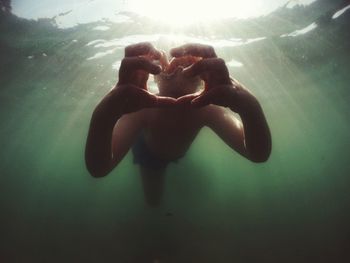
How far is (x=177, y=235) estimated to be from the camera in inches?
732

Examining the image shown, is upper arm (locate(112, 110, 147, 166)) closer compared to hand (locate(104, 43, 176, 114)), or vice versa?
hand (locate(104, 43, 176, 114))

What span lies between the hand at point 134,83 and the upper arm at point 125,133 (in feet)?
4.22

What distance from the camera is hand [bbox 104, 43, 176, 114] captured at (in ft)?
7.08

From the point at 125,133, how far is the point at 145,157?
4.26 m

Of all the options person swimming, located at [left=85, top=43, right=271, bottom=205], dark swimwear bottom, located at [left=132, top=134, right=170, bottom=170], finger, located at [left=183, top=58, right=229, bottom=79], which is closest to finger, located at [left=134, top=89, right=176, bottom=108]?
person swimming, located at [left=85, top=43, right=271, bottom=205]

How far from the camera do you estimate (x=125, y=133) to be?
14.1 ft

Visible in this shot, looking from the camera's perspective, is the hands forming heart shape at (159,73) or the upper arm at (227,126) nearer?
the hands forming heart shape at (159,73)

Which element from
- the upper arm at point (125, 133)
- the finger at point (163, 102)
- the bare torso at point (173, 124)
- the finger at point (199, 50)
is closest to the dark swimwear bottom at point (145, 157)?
the bare torso at point (173, 124)

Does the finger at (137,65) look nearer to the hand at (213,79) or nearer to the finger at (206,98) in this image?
the hand at (213,79)

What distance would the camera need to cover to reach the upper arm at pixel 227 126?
14.0ft

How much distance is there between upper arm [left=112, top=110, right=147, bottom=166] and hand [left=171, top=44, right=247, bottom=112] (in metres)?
1.62

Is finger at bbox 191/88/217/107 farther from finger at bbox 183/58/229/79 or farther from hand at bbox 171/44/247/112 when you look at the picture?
finger at bbox 183/58/229/79

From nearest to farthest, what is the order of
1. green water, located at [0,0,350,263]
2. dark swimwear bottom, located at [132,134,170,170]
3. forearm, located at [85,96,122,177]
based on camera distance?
1. forearm, located at [85,96,122,177]
2. dark swimwear bottom, located at [132,134,170,170]
3. green water, located at [0,0,350,263]

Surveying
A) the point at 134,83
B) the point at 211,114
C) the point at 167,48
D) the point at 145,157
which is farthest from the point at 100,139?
the point at 167,48
